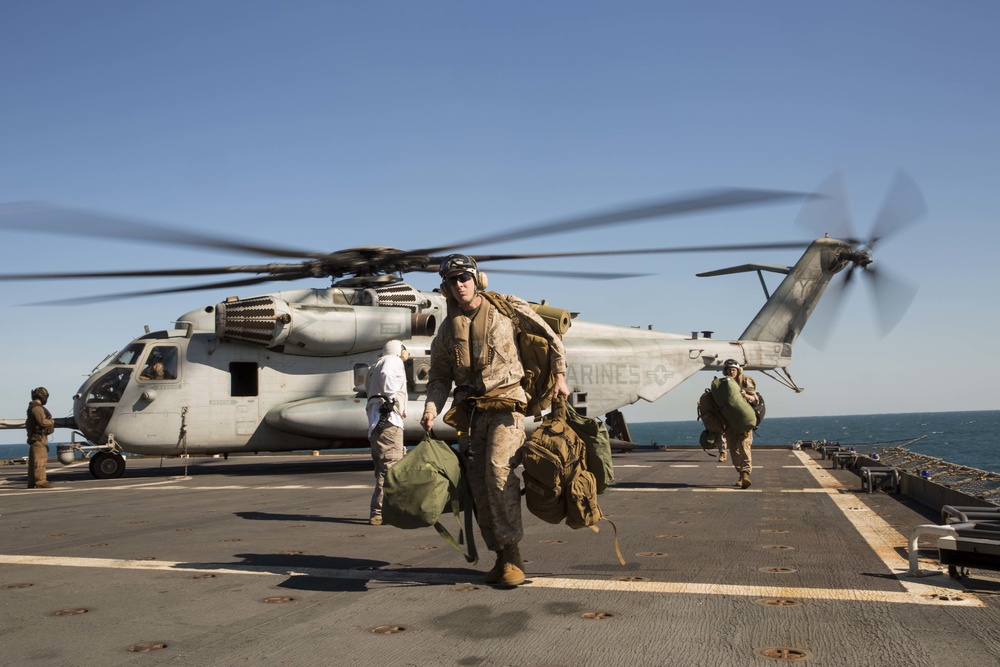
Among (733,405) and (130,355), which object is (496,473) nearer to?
(733,405)

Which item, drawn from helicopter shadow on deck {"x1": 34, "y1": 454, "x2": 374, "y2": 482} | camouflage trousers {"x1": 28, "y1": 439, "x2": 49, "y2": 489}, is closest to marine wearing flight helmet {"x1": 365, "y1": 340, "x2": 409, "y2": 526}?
camouflage trousers {"x1": 28, "y1": 439, "x2": 49, "y2": 489}

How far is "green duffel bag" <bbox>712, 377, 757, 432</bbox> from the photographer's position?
419 inches

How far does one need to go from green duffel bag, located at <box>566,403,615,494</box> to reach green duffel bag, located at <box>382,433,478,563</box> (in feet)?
2.71

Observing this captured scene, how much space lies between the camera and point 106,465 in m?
15.6

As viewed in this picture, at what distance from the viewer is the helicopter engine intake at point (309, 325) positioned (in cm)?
1558

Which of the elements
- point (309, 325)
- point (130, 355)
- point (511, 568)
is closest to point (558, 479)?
point (511, 568)

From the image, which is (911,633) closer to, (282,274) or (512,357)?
(512,357)

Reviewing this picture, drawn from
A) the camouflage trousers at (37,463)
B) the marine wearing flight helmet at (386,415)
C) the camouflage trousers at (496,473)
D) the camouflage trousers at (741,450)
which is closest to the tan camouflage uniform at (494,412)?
the camouflage trousers at (496,473)

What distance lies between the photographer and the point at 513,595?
4.57 metres

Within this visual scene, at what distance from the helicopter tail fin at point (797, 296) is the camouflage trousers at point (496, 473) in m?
18.0

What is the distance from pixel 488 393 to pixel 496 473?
0.51 meters

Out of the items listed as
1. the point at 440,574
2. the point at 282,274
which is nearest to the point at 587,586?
the point at 440,574

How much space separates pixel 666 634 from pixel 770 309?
19839mm

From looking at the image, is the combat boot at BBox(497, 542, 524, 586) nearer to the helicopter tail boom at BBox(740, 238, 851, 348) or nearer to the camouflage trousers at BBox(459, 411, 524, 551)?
the camouflage trousers at BBox(459, 411, 524, 551)
